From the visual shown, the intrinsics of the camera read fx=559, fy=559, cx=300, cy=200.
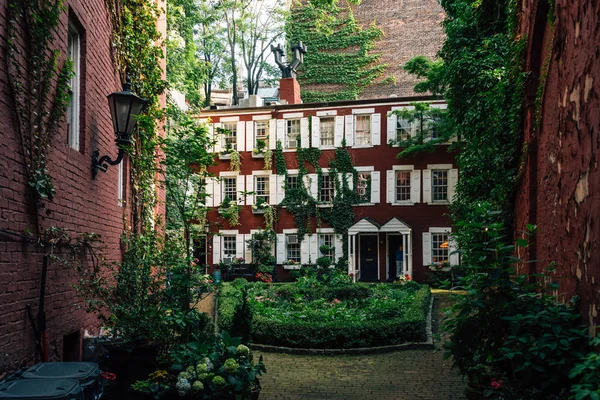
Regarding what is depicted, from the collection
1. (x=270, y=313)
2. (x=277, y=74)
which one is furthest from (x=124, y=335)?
(x=277, y=74)

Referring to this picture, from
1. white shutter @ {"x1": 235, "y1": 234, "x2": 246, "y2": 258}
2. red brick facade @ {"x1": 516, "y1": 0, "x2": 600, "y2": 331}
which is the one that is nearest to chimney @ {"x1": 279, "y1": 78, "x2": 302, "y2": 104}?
white shutter @ {"x1": 235, "y1": 234, "x2": 246, "y2": 258}

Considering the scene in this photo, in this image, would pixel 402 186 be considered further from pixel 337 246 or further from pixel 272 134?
pixel 272 134

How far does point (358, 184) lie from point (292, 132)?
4449mm

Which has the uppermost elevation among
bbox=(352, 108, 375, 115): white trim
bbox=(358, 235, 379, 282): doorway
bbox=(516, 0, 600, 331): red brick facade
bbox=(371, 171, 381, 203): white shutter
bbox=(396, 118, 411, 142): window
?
bbox=(352, 108, 375, 115): white trim

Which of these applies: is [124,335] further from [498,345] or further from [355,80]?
[355,80]

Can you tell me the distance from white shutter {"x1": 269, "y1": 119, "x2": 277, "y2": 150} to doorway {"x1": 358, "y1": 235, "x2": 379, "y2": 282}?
6.50m

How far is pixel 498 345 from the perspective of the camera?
514 centimetres

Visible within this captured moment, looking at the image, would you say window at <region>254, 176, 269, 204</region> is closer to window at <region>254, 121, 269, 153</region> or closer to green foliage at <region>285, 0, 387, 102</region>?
window at <region>254, 121, 269, 153</region>

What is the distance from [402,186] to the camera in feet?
87.9

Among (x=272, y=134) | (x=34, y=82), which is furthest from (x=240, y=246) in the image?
(x=34, y=82)

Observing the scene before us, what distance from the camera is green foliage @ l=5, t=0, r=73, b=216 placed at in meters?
4.99

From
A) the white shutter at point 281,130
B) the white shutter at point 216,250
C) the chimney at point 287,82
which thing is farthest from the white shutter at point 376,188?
the white shutter at point 216,250

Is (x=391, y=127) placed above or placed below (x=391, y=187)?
above

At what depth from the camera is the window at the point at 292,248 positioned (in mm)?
28016
